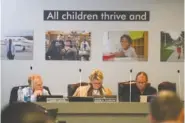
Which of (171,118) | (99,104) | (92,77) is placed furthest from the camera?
(92,77)

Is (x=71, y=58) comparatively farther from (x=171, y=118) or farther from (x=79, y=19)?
(x=171, y=118)

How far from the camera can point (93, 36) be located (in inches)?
276

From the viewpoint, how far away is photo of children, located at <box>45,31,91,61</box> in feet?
23.1

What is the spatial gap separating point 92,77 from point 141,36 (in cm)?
160

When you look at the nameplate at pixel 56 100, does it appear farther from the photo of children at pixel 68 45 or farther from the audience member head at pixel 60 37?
the audience member head at pixel 60 37

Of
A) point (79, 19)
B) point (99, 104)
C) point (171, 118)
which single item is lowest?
point (99, 104)

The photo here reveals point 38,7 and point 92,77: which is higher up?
point 38,7

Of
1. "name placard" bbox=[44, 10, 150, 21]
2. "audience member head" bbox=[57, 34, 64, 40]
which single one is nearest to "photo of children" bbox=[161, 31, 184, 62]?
"name placard" bbox=[44, 10, 150, 21]

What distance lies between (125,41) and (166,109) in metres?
5.51

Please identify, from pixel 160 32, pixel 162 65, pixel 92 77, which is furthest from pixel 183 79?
pixel 92 77

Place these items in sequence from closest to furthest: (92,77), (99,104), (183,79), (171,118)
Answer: (171,118) < (99,104) < (92,77) < (183,79)

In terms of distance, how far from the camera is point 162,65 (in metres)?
7.02

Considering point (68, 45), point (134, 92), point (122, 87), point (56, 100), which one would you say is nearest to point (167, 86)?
point (134, 92)

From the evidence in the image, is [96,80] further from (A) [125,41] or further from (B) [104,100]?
(A) [125,41]
